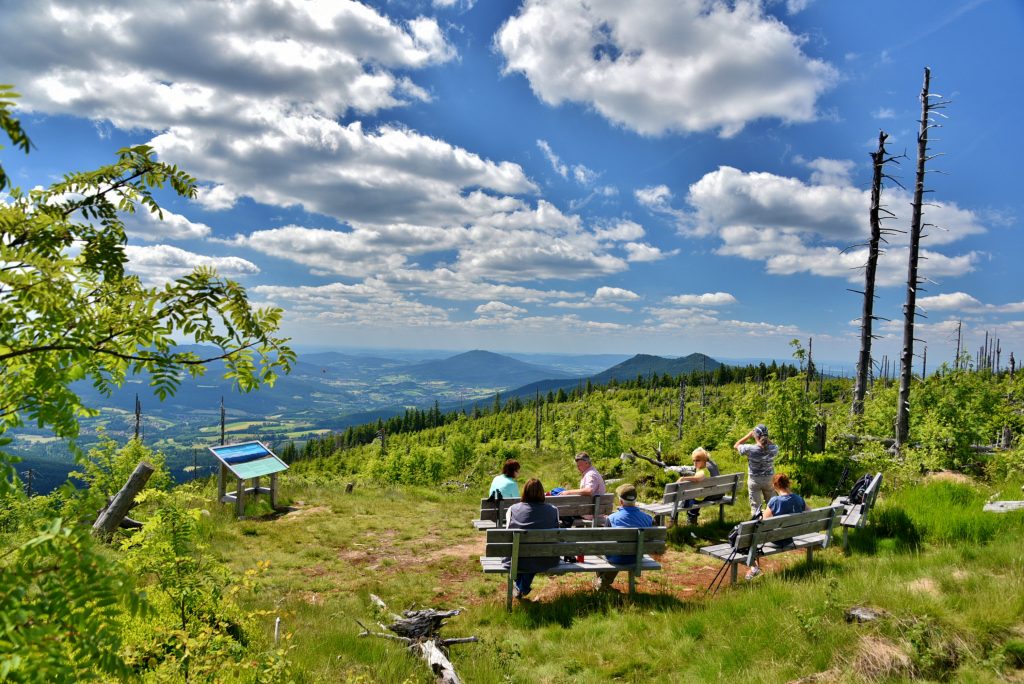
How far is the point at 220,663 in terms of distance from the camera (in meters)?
3.45

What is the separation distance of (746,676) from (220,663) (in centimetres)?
434

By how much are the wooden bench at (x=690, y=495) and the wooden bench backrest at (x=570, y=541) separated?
3080mm

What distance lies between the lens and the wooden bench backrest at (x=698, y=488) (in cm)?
1023

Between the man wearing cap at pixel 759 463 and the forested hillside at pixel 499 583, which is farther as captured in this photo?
the man wearing cap at pixel 759 463

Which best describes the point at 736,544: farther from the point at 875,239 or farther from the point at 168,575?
the point at 875,239

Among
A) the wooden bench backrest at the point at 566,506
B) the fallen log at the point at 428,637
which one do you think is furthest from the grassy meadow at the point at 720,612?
the wooden bench backrest at the point at 566,506

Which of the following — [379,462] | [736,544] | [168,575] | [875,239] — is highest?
[875,239]

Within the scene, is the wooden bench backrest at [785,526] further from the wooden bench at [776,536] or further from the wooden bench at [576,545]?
the wooden bench at [576,545]

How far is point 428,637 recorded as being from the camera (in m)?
5.95

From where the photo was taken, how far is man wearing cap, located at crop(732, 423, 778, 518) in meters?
9.66

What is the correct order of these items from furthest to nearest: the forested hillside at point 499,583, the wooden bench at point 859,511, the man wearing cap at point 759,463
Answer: the man wearing cap at point 759,463
the wooden bench at point 859,511
the forested hillside at point 499,583

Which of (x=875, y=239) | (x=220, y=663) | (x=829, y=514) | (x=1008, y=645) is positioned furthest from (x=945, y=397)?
(x=220, y=663)

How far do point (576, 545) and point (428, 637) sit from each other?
229 cm

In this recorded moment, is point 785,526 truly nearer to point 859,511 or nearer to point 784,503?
point 784,503
